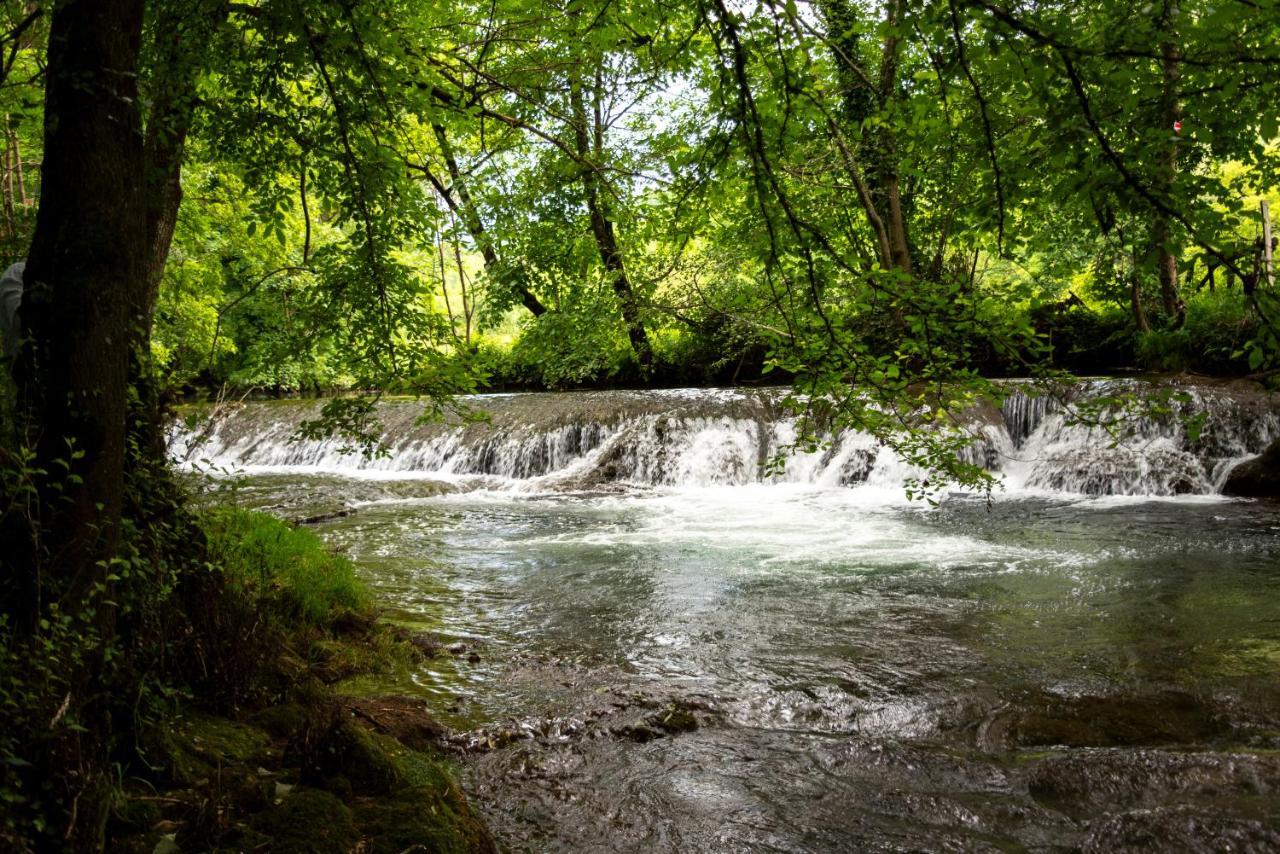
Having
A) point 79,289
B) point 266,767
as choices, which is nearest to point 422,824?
point 266,767

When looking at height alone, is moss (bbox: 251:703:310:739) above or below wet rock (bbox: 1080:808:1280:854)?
above

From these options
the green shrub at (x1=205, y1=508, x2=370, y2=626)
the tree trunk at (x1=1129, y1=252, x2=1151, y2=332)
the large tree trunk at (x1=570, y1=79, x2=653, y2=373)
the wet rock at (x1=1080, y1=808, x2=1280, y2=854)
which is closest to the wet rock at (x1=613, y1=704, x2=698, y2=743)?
the wet rock at (x1=1080, y1=808, x2=1280, y2=854)

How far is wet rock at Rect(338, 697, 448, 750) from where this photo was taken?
3.86 metres

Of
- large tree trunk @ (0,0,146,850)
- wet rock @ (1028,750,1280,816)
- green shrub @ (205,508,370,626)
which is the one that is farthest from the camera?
green shrub @ (205,508,370,626)

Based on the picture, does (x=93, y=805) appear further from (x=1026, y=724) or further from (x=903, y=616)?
(x=903, y=616)

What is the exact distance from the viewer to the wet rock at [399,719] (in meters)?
3.86

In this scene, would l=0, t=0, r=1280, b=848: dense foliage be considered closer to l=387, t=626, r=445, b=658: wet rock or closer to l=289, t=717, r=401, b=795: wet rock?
l=289, t=717, r=401, b=795: wet rock

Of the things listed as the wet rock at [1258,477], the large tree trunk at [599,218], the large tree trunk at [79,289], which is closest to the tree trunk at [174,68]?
the large tree trunk at [79,289]

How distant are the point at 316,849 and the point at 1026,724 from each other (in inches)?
137

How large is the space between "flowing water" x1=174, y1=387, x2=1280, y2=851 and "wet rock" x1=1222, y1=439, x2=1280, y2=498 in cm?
38

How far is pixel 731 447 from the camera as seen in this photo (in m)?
14.9

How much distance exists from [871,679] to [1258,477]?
9.41 metres

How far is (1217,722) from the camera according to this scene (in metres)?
4.13

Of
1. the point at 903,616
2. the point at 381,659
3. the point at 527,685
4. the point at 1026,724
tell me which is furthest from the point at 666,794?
the point at 903,616
